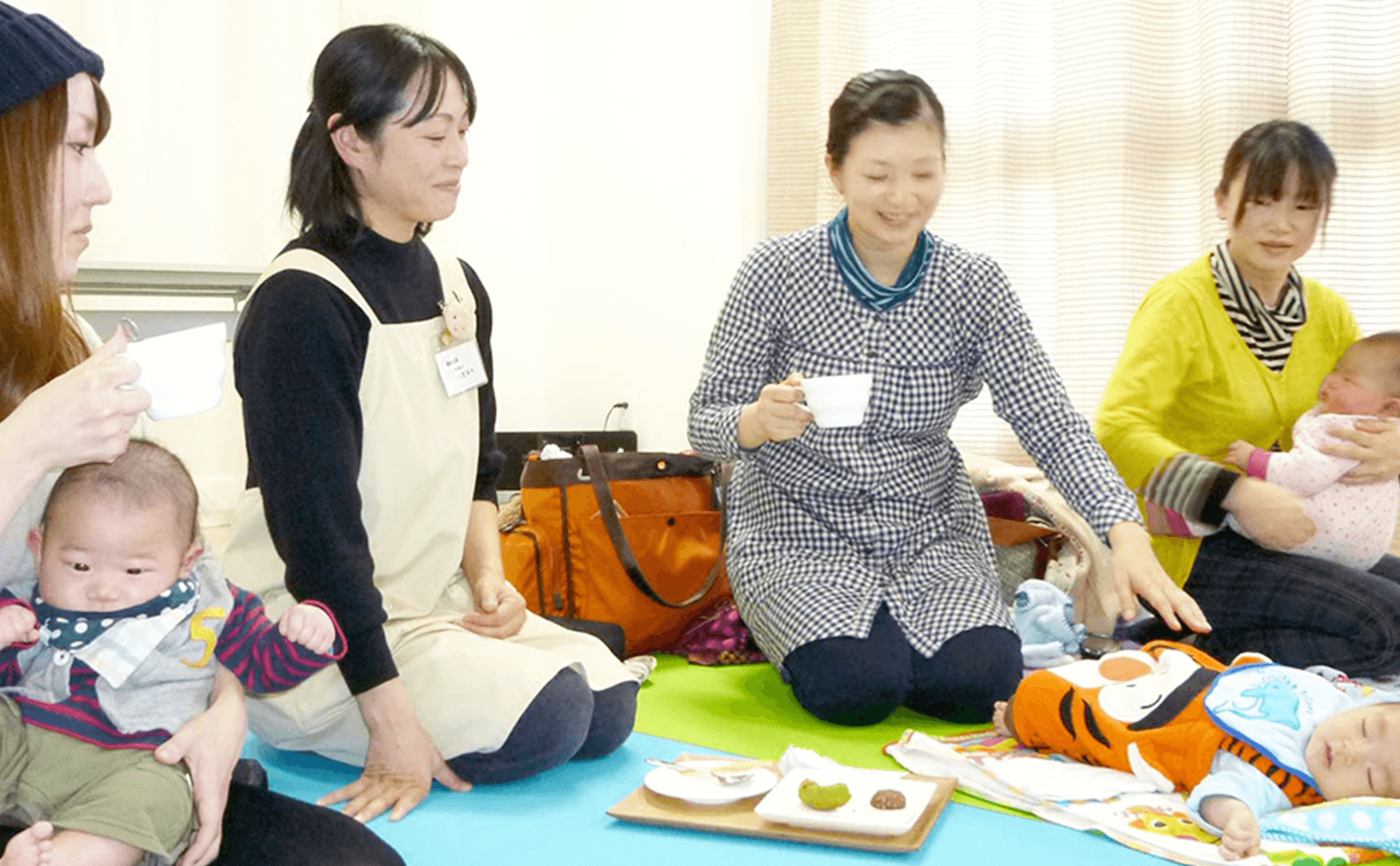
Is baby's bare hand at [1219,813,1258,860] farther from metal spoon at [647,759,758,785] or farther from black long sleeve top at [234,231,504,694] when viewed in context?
black long sleeve top at [234,231,504,694]

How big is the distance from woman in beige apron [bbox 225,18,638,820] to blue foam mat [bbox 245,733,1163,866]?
0.17 ft

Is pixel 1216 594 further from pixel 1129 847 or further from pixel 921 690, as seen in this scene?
pixel 1129 847

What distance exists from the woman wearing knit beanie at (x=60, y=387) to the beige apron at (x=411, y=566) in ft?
1.50

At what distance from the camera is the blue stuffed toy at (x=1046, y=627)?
7.80 feet

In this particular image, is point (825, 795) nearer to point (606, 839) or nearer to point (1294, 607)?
point (606, 839)

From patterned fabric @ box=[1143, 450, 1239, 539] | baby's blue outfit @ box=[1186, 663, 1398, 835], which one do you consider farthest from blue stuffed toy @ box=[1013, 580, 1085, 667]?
baby's blue outfit @ box=[1186, 663, 1398, 835]

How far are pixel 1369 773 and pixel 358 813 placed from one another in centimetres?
132

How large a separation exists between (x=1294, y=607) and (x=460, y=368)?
1.53 metres

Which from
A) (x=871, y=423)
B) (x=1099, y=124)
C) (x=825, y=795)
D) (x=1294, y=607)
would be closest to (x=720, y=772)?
(x=825, y=795)

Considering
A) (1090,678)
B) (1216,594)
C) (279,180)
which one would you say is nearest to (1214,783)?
(1090,678)

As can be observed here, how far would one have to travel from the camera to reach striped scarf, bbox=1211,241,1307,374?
7.60 ft

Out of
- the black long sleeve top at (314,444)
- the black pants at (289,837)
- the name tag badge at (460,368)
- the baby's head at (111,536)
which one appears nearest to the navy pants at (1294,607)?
the name tag badge at (460,368)

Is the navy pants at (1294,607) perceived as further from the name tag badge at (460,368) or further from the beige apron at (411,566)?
the name tag badge at (460,368)

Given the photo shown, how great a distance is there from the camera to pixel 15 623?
3.75 feet
